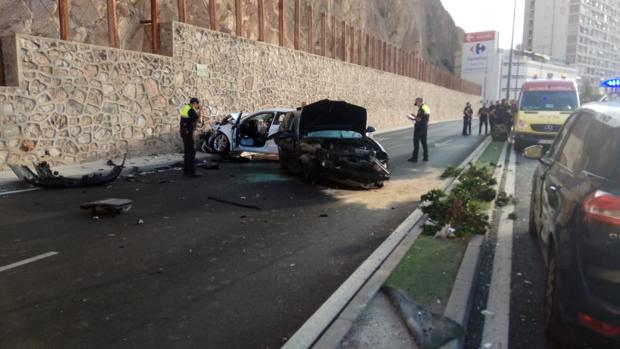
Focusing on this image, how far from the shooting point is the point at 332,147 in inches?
417

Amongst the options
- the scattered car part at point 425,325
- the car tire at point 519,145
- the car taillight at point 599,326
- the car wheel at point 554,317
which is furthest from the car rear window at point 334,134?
the car tire at point 519,145

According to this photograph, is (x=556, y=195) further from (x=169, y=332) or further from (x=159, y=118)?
(x=159, y=118)

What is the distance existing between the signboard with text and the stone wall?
296ft

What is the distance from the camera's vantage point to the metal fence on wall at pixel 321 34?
14.7m

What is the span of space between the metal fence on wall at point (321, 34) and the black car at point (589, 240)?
13.3 m

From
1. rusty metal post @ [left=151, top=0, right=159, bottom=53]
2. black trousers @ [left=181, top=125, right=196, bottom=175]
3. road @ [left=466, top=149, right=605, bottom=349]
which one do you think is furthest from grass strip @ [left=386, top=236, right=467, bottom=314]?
rusty metal post @ [left=151, top=0, right=159, bottom=53]

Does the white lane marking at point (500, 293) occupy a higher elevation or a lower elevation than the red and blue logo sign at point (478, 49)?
lower

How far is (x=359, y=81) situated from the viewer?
34.6 metres

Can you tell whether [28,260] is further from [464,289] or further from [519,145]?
[519,145]

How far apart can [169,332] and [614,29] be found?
6957 inches

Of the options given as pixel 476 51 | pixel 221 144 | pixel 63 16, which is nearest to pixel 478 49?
pixel 476 51

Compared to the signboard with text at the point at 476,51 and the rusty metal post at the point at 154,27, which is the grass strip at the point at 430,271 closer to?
the rusty metal post at the point at 154,27

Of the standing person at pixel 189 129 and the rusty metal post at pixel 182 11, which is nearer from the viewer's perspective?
the standing person at pixel 189 129

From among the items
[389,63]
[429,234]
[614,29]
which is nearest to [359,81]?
[389,63]
